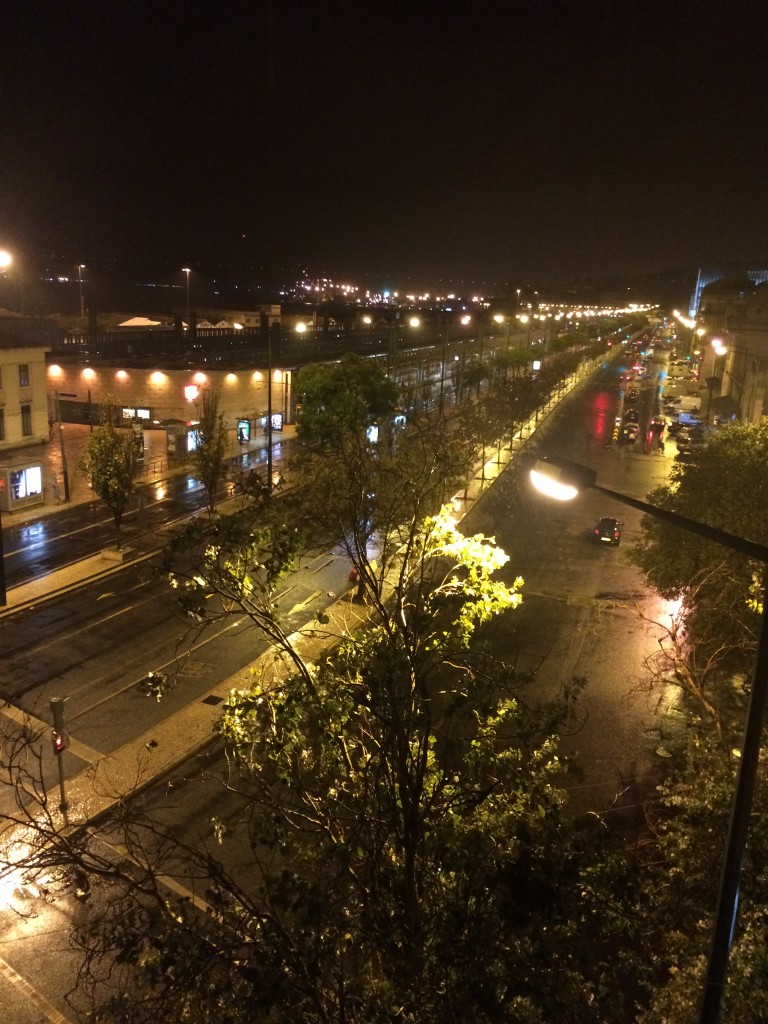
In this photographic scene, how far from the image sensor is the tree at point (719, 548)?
12.1 m

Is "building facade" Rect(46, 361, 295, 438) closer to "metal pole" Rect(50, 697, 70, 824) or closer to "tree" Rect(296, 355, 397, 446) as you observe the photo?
"tree" Rect(296, 355, 397, 446)

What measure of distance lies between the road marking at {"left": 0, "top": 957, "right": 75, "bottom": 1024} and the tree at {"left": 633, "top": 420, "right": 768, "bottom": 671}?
9838 mm

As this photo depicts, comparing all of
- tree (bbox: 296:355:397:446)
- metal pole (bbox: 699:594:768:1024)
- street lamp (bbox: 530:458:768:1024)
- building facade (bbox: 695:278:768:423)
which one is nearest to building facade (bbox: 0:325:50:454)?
tree (bbox: 296:355:397:446)

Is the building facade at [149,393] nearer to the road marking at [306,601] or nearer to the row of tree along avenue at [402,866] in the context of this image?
the road marking at [306,601]

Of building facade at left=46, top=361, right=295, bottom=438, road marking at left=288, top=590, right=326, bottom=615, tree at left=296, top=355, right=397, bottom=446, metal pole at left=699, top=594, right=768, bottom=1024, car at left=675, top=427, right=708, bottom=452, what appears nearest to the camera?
metal pole at left=699, top=594, right=768, bottom=1024

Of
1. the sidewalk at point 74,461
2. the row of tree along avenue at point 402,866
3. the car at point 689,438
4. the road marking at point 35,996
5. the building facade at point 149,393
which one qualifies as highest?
the row of tree along avenue at point 402,866

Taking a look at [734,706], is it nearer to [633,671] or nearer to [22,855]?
[633,671]

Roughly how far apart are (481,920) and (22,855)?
7800mm

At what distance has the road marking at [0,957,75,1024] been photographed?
726 cm

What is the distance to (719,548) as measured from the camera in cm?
1382

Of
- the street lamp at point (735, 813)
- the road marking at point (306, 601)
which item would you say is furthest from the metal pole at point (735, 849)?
the road marking at point (306, 601)

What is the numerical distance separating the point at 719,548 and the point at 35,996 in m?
12.7

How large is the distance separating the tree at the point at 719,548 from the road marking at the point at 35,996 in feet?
32.3

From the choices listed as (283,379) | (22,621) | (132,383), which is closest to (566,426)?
(283,379)
